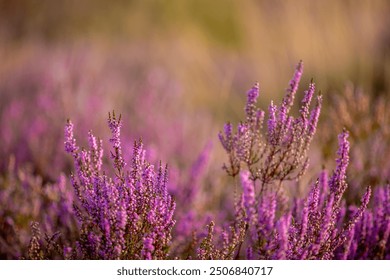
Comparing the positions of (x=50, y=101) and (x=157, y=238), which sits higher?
(x=50, y=101)

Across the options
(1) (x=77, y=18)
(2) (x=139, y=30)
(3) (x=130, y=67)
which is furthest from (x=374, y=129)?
(1) (x=77, y=18)

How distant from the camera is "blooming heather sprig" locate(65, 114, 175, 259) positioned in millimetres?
1613

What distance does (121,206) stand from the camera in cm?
160

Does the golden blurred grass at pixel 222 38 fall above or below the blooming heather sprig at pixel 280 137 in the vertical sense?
above

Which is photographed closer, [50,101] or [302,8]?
[50,101]

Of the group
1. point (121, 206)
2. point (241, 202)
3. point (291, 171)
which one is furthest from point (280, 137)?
point (121, 206)

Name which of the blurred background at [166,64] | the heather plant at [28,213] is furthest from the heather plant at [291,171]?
the blurred background at [166,64]

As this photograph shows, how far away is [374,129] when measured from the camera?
9.95 feet

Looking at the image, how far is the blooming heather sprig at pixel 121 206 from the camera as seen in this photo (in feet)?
5.29

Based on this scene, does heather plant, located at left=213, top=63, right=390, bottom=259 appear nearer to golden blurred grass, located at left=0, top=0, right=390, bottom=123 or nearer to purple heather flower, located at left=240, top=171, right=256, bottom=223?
purple heather flower, located at left=240, top=171, right=256, bottom=223

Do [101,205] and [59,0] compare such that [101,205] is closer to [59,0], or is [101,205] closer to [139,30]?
[139,30]

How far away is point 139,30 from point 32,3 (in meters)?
1.60

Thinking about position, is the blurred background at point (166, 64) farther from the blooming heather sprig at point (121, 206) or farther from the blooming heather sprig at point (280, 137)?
the blooming heather sprig at point (121, 206)

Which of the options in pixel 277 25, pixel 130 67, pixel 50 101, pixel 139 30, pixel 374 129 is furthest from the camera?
pixel 139 30
